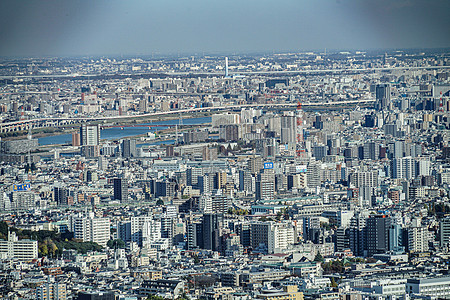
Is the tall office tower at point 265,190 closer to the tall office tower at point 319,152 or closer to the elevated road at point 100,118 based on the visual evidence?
the tall office tower at point 319,152

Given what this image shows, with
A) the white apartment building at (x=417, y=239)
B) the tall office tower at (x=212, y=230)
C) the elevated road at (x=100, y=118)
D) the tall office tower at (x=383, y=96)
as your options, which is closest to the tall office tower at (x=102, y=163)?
the elevated road at (x=100, y=118)

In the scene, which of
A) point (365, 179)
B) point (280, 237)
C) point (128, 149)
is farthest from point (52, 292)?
point (128, 149)

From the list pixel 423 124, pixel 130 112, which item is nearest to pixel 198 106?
pixel 130 112

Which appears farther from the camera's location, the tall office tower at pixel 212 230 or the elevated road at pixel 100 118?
the elevated road at pixel 100 118

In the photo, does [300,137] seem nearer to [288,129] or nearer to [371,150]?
[288,129]

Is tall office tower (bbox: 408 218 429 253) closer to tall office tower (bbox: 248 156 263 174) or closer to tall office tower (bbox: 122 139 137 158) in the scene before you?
tall office tower (bbox: 248 156 263 174)
